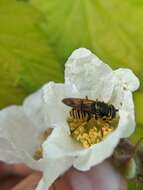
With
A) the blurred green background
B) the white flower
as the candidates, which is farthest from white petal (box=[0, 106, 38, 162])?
the blurred green background

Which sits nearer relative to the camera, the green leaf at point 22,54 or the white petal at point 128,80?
the white petal at point 128,80

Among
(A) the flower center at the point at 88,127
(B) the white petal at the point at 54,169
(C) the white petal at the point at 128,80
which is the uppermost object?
(C) the white petal at the point at 128,80

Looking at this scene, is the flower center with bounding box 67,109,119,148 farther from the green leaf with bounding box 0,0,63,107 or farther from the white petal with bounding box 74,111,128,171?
the green leaf with bounding box 0,0,63,107

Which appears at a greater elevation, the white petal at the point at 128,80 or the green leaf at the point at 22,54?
the white petal at the point at 128,80

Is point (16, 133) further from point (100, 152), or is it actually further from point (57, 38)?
point (57, 38)

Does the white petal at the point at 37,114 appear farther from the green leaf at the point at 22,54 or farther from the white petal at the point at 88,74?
the green leaf at the point at 22,54

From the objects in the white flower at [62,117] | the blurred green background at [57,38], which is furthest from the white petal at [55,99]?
the blurred green background at [57,38]

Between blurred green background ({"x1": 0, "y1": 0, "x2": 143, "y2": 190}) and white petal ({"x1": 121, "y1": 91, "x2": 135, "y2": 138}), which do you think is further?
blurred green background ({"x1": 0, "y1": 0, "x2": 143, "y2": 190})
